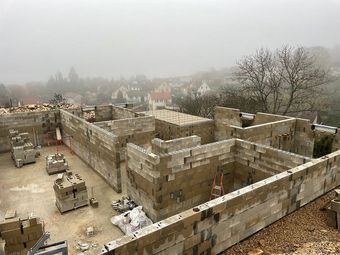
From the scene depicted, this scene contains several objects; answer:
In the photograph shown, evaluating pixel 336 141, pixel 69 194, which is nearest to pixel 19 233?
pixel 69 194

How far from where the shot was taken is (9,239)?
23.3ft

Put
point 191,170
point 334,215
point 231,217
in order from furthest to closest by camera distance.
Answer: point 191,170, point 334,215, point 231,217

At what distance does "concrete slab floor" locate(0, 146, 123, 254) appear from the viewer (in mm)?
8594

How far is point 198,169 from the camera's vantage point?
9719 mm

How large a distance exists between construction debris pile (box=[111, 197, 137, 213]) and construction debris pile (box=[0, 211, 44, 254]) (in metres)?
2.87

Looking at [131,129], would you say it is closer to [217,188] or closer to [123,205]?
[123,205]

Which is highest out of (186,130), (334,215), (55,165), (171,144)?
(171,144)

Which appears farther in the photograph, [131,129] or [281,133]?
[131,129]

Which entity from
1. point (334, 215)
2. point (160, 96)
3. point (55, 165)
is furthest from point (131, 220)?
point (160, 96)

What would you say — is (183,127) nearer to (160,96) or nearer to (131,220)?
(131,220)

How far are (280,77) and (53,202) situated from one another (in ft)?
68.4

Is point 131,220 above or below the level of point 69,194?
below

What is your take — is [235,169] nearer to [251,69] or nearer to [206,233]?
[206,233]

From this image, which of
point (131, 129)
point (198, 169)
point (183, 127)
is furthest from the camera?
point (183, 127)
